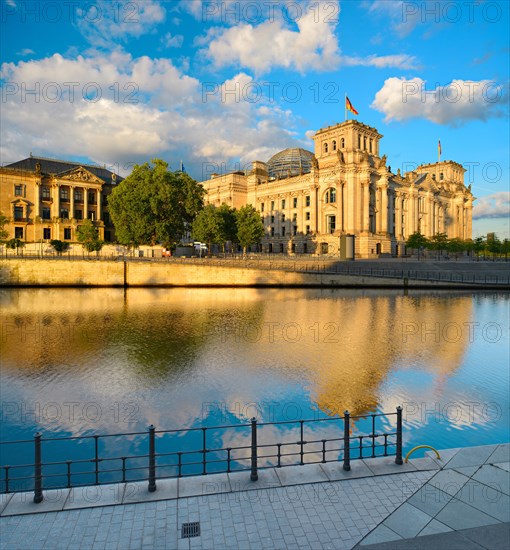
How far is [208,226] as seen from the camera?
70438mm

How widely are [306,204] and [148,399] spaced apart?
84068 mm

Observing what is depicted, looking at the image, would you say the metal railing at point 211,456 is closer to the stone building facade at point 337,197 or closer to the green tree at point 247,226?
the green tree at point 247,226

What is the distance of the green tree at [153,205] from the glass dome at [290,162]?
4987 cm

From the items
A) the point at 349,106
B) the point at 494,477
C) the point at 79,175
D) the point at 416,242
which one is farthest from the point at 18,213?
the point at 494,477

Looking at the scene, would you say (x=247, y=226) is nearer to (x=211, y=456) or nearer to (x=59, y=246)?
(x=59, y=246)

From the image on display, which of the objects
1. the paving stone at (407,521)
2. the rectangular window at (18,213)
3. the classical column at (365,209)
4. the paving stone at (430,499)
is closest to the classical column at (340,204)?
the classical column at (365,209)

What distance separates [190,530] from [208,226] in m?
65.5

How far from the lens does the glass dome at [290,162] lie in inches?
4516

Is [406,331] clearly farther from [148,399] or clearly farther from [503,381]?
[148,399]

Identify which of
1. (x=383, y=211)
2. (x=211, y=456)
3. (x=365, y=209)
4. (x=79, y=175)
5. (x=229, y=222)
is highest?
(x=79, y=175)

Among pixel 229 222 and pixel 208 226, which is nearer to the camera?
pixel 208 226

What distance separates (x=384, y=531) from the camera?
6.70 m

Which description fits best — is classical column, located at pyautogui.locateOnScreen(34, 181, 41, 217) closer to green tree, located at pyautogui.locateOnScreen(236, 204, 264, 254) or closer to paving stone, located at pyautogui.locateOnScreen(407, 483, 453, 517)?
green tree, located at pyautogui.locateOnScreen(236, 204, 264, 254)

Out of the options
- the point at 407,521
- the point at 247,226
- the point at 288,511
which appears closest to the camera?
the point at 407,521
